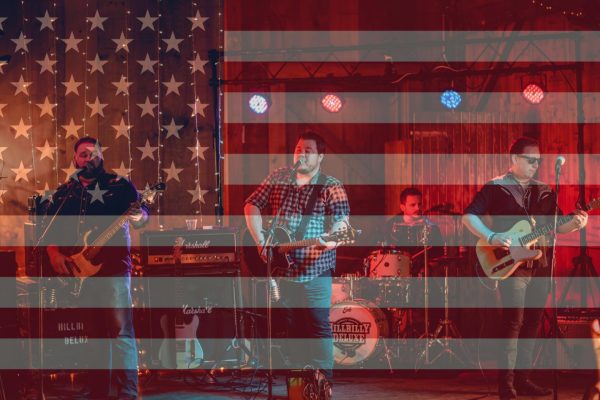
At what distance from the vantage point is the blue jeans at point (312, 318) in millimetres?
6082

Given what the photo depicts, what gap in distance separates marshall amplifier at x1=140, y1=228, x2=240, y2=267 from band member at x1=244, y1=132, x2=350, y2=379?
5.10ft

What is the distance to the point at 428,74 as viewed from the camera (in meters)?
11.1

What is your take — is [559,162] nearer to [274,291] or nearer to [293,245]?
[293,245]

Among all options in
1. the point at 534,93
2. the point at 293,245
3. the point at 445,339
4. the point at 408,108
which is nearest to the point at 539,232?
the point at 293,245

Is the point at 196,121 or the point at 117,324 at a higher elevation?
the point at 196,121

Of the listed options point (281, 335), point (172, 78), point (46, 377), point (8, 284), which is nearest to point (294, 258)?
point (281, 335)

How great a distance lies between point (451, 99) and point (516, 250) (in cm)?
594

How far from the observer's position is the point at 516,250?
20.1ft

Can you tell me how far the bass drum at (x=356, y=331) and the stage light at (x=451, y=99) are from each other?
4379 mm

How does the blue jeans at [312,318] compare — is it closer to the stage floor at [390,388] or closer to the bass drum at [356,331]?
the stage floor at [390,388]

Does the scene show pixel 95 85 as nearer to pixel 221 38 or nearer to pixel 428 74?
pixel 221 38

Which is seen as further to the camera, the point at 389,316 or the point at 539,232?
the point at 389,316

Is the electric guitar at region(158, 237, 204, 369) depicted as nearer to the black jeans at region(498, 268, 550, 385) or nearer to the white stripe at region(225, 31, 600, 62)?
the black jeans at region(498, 268, 550, 385)

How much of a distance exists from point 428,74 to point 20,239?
18.6 ft
